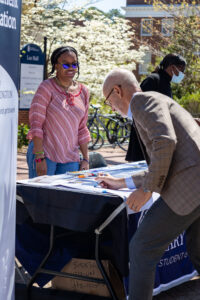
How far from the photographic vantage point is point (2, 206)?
10.0 feet

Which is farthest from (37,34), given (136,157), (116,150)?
(136,157)

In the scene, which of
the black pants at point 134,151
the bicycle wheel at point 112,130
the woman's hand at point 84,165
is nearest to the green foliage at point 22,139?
the bicycle wheel at point 112,130

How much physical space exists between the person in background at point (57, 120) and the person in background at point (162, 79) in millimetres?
669

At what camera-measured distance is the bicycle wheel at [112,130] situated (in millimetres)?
15998

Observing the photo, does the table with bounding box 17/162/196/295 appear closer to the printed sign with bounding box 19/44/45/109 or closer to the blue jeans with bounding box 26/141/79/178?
the blue jeans with bounding box 26/141/79/178

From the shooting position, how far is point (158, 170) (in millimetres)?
2975

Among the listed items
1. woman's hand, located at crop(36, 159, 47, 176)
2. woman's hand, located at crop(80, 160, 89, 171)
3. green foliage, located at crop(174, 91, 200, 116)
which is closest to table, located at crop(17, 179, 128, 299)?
woman's hand, located at crop(36, 159, 47, 176)

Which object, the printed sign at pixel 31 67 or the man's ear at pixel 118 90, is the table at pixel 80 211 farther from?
the printed sign at pixel 31 67

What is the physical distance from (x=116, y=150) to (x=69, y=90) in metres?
11.2

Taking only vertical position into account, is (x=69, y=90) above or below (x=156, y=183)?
above

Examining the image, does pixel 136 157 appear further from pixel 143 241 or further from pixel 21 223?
pixel 143 241

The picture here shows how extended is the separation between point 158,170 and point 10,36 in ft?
3.59

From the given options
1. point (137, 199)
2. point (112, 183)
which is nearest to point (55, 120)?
point (112, 183)

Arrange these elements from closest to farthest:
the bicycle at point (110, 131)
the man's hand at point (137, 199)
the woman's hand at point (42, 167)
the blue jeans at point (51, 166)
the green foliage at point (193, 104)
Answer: the man's hand at point (137, 199)
the woman's hand at point (42, 167)
the blue jeans at point (51, 166)
the bicycle at point (110, 131)
the green foliage at point (193, 104)
